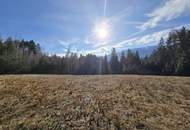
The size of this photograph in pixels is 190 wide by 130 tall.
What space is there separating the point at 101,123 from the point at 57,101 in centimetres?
243

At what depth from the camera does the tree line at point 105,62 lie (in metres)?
33.4

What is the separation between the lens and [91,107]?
7.16 metres

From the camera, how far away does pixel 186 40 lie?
136 feet

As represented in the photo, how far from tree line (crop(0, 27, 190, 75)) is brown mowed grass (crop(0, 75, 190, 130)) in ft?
73.7

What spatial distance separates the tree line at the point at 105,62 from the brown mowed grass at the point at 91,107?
22.5 metres

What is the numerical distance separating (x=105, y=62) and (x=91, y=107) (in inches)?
2029

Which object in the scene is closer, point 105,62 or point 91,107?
point 91,107

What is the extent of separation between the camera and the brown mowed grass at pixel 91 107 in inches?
234

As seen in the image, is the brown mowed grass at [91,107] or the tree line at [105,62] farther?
the tree line at [105,62]

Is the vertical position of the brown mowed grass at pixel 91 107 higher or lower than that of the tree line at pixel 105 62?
lower

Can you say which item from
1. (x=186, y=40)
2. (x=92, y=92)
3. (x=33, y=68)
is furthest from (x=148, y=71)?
(x=92, y=92)

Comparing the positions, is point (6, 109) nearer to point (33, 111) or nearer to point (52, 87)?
point (33, 111)

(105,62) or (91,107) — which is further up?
(105,62)

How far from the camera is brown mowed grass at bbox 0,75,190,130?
5.95 m
